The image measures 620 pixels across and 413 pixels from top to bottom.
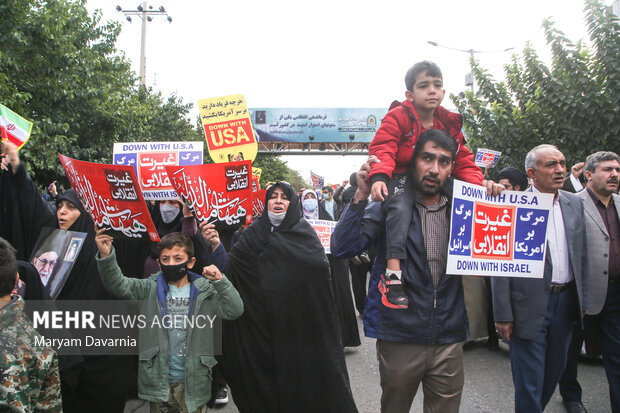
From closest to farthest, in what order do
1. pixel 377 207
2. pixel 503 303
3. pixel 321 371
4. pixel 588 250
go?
pixel 377 207, pixel 503 303, pixel 321 371, pixel 588 250

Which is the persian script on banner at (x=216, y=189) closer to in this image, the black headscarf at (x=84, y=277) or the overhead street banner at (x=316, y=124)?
the black headscarf at (x=84, y=277)

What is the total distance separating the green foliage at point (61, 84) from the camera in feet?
28.1

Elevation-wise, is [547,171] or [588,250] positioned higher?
[547,171]

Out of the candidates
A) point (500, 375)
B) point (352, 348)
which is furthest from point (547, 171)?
point (352, 348)

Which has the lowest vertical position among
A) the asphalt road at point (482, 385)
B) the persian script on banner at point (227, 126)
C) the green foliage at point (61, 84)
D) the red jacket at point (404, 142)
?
the asphalt road at point (482, 385)

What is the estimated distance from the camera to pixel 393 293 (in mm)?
2381

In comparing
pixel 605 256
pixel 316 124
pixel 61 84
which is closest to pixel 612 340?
pixel 605 256

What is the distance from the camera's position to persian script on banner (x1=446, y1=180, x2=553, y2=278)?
8.20ft

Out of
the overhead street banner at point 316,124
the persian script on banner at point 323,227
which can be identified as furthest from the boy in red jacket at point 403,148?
the overhead street banner at point 316,124

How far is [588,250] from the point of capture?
11.4 feet

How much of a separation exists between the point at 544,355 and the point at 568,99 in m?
4.70

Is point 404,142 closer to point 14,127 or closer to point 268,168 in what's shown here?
point 14,127

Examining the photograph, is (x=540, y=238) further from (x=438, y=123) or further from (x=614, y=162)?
(x=614, y=162)

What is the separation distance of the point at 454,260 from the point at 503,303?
2.62ft
